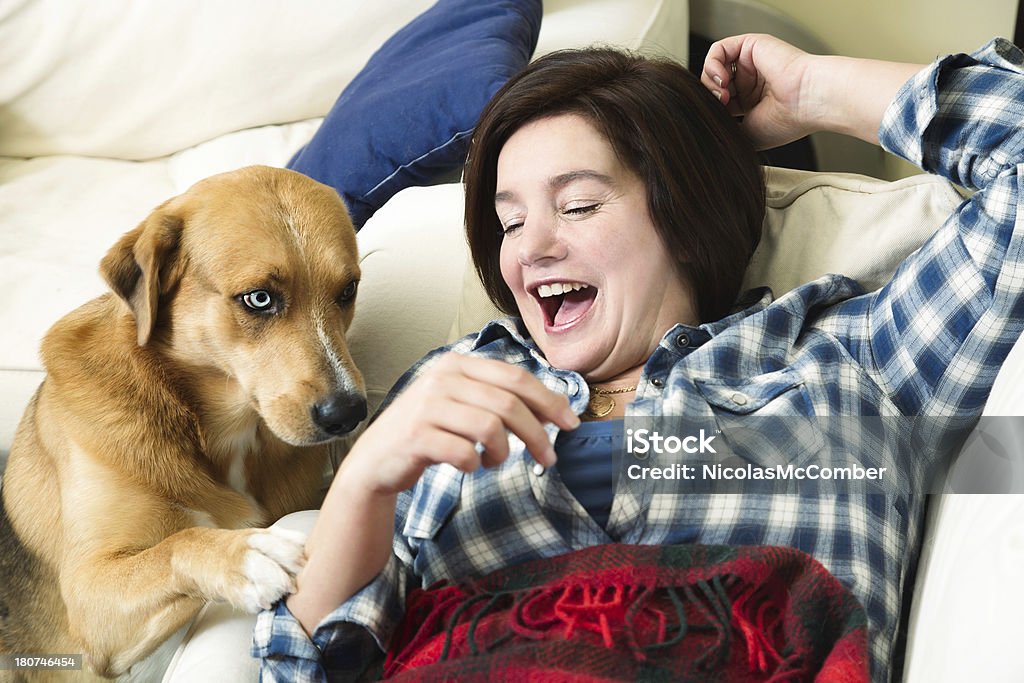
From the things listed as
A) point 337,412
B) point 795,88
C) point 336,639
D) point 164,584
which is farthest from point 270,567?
point 795,88

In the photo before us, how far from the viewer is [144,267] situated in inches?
56.7

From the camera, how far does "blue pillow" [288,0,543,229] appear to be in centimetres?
184

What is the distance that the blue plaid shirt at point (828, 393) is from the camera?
109 cm

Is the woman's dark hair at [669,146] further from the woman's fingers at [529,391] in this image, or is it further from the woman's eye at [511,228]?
the woman's fingers at [529,391]

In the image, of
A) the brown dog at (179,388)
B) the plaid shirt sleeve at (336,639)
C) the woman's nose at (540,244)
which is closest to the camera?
the plaid shirt sleeve at (336,639)

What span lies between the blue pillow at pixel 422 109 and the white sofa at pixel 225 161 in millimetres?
113

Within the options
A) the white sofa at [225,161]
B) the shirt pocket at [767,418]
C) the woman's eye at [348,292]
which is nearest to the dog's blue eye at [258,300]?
the woman's eye at [348,292]

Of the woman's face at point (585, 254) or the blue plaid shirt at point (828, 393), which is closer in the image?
the blue plaid shirt at point (828, 393)

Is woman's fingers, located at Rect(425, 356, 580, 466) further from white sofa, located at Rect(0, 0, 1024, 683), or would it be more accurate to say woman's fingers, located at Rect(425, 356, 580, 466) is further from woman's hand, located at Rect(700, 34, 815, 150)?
woman's hand, located at Rect(700, 34, 815, 150)

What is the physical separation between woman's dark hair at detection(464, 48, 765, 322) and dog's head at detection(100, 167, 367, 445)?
27 centimetres

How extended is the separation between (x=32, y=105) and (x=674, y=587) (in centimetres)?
245

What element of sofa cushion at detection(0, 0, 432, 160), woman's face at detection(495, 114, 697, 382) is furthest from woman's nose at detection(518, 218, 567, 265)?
sofa cushion at detection(0, 0, 432, 160)

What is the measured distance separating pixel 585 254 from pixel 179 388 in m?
0.66

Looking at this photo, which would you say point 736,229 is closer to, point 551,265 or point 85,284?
point 551,265
